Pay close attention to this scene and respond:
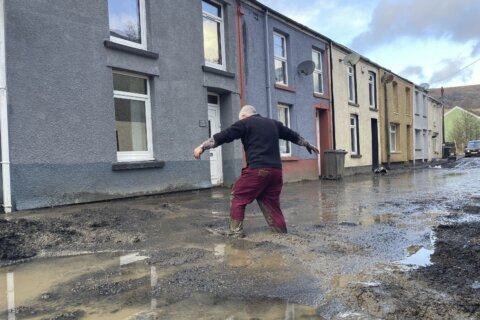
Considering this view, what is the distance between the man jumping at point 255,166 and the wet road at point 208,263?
35 cm

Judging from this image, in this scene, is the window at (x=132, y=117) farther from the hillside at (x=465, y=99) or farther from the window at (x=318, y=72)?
the hillside at (x=465, y=99)

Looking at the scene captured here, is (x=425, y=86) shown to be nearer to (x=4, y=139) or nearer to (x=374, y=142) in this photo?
(x=374, y=142)

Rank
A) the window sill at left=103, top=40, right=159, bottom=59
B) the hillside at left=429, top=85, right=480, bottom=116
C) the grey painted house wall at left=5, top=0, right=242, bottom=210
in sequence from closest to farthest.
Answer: the grey painted house wall at left=5, top=0, right=242, bottom=210, the window sill at left=103, top=40, right=159, bottom=59, the hillside at left=429, top=85, right=480, bottom=116

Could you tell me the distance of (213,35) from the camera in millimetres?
12375

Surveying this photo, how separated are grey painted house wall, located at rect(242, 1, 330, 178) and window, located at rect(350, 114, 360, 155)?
3490 mm

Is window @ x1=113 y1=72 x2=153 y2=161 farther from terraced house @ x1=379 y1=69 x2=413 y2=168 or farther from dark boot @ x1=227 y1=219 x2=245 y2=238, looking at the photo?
terraced house @ x1=379 y1=69 x2=413 y2=168

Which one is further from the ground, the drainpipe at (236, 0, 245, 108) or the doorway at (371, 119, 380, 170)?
the drainpipe at (236, 0, 245, 108)

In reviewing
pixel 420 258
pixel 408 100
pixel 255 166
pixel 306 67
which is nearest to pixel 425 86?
pixel 408 100

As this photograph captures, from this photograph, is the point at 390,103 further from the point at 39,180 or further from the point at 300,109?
the point at 39,180

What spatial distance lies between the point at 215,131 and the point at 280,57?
484 centimetres

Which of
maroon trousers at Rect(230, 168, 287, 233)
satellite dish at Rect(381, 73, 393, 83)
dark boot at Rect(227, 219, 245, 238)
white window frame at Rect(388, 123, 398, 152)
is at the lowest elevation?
dark boot at Rect(227, 219, 245, 238)

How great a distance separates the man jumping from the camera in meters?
5.36

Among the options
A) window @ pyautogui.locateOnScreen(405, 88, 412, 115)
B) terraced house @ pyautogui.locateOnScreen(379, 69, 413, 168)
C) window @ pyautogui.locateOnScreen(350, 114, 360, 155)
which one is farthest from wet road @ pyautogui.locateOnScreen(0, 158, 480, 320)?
window @ pyautogui.locateOnScreen(405, 88, 412, 115)

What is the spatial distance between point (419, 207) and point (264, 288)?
5.61 metres
